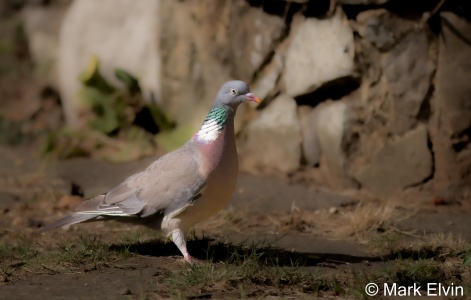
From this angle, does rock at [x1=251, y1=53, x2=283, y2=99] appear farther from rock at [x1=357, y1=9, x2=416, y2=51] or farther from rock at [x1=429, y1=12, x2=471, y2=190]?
rock at [x1=429, y1=12, x2=471, y2=190]

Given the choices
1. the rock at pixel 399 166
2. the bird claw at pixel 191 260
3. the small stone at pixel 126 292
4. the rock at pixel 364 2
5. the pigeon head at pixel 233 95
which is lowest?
the small stone at pixel 126 292

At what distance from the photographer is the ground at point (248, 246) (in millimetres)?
3959

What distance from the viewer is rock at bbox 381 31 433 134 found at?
6.06 metres

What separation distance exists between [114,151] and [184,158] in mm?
3335

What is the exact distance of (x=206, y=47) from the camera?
23.7ft

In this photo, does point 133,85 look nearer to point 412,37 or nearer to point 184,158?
point 412,37

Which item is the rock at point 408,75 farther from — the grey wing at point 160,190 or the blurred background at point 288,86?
the grey wing at point 160,190

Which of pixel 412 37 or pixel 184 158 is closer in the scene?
pixel 184 158

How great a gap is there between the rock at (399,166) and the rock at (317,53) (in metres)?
0.69

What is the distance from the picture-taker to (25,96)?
30.0ft

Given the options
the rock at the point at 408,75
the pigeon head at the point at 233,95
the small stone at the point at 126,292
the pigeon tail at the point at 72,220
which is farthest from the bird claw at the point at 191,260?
the rock at the point at 408,75

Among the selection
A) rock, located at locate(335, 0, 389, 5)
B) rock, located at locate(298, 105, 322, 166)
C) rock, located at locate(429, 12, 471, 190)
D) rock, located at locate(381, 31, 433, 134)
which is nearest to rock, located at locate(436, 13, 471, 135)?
rock, located at locate(429, 12, 471, 190)

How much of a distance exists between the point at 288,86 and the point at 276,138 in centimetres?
46

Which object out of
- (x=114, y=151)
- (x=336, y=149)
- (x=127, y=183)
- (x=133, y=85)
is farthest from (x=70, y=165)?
(x=127, y=183)
